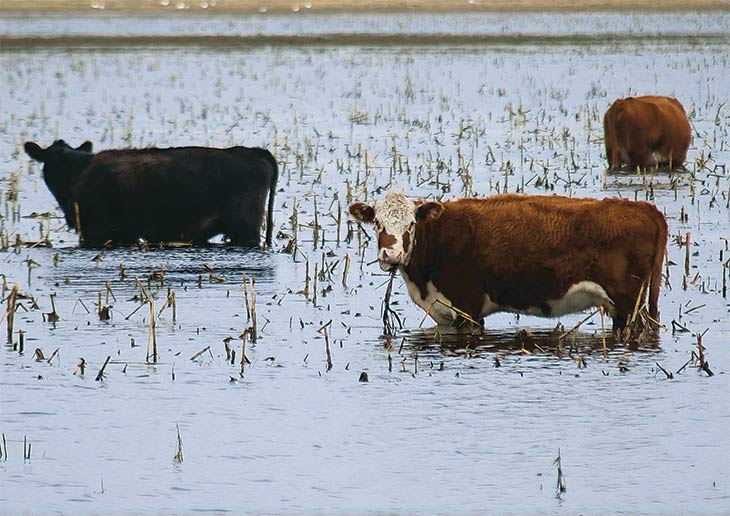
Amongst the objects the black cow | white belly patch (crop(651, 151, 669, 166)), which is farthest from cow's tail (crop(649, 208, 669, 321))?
white belly patch (crop(651, 151, 669, 166))

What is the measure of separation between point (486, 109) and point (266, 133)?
5.09m

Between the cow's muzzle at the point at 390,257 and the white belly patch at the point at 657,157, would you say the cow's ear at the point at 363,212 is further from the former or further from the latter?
the white belly patch at the point at 657,157

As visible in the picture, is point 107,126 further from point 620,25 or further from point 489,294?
point 620,25

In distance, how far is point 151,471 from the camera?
6.88 metres

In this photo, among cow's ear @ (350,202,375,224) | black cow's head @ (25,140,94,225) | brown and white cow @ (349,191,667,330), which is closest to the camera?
brown and white cow @ (349,191,667,330)

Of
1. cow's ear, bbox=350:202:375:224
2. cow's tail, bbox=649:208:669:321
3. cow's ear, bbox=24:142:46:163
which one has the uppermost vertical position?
cow's ear, bbox=24:142:46:163

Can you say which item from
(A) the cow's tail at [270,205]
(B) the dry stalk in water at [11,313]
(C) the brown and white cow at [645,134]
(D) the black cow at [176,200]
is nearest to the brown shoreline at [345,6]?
(C) the brown and white cow at [645,134]

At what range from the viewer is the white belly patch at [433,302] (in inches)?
371

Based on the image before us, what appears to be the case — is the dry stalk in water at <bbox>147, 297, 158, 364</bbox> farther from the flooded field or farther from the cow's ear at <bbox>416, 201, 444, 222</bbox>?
the cow's ear at <bbox>416, 201, 444, 222</bbox>

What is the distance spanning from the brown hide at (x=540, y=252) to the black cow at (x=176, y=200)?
3780 millimetres

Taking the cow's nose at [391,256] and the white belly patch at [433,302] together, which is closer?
the cow's nose at [391,256]

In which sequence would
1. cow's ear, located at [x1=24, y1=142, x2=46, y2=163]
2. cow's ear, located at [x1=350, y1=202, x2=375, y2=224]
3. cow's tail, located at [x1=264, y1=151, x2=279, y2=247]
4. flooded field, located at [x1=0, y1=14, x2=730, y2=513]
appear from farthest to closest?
1. cow's ear, located at [x1=24, y1=142, x2=46, y2=163]
2. cow's tail, located at [x1=264, y1=151, x2=279, y2=247]
3. cow's ear, located at [x1=350, y1=202, x2=375, y2=224]
4. flooded field, located at [x1=0, y1=14, x2=730, y2=513]

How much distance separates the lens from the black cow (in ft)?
42.5

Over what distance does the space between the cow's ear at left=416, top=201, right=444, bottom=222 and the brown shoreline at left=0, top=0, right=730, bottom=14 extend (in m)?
71.2
